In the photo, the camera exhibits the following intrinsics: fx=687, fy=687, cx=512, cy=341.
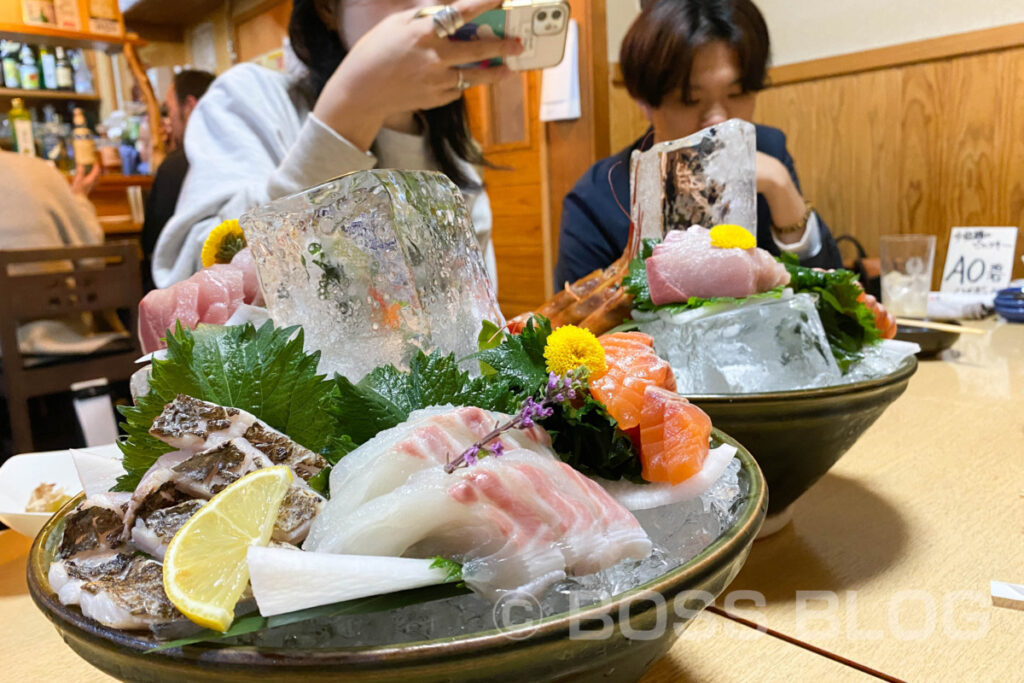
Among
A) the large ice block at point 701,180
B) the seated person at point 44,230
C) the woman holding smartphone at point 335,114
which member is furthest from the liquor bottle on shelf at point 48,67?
the large ice block at point 701,180

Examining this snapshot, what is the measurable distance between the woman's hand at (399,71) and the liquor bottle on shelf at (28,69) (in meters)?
3.30

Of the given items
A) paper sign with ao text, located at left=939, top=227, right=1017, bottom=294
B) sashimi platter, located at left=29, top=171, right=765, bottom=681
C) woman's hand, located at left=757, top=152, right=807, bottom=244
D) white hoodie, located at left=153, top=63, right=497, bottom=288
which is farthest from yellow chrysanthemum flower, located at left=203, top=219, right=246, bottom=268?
paper sign with ao text, located at left=939, top=227, right=1017, bottom=294

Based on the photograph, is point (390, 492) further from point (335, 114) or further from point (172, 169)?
point (172, 169)

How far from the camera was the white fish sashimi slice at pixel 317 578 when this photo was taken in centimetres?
31

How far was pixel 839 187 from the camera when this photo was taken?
10.6 feet

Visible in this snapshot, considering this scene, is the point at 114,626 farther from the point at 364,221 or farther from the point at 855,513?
the point at 855,513

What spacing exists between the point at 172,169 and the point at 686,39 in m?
2.22

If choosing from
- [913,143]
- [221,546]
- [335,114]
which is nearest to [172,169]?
[335,114]

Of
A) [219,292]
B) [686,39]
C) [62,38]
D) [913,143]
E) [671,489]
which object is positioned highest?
[62,38]

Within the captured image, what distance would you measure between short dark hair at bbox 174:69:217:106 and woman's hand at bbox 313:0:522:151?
2.56 m

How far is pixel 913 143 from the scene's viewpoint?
297cm

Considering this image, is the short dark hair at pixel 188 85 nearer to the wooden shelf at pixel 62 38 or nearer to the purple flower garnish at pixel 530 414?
the wooden shelf at pixel 62 38

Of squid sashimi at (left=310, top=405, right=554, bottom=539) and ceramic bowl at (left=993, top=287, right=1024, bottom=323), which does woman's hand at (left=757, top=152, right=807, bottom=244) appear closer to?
ceramic bowl at (left=993, top=287, right=1024, bottom=323)

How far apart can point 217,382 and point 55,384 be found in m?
2.49
